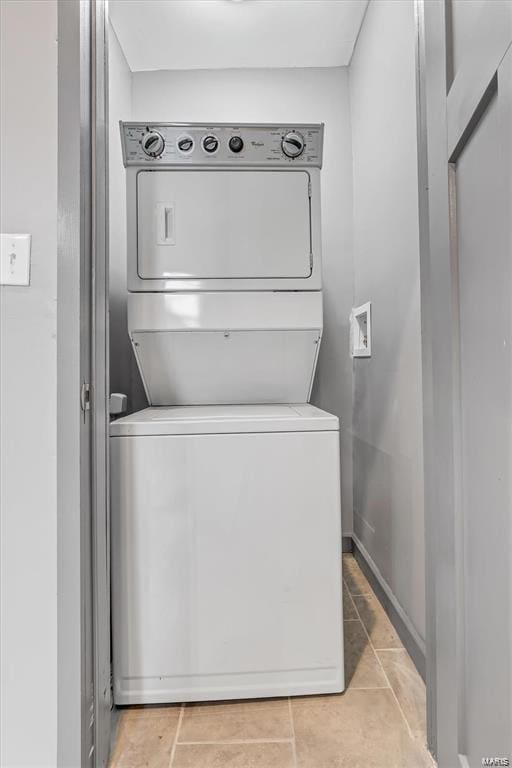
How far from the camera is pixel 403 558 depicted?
5.07 ft

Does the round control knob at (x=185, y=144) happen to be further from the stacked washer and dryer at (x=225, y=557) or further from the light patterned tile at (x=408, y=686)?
the light patterned tile at (x=408, y=686)

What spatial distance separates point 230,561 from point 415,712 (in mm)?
697

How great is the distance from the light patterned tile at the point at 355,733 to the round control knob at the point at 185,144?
6.26ft

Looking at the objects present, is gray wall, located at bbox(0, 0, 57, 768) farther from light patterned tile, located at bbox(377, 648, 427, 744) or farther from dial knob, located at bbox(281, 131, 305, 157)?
light patterned tile, located at bbox(377, 648, 427, 744)

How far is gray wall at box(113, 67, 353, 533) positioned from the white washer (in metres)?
1.12

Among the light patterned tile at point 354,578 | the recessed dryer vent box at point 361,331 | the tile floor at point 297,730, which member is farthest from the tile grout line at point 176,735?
the recessed dryer vent box at point 361,331

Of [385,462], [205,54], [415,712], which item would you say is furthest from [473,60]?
[205,54]

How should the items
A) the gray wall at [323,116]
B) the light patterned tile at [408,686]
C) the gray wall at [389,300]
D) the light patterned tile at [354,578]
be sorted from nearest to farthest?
1. the light patterned tile at [408,686]
2. the gray wall at [389,300]
3. the light patterned tile at [354,578]
4. the gray wall at [323,116]

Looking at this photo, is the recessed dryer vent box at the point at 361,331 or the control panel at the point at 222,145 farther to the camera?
the recessed dryer vent box at the point at 361,331

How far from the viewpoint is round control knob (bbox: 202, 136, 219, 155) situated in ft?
5.03

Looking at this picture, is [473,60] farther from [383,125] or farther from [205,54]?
[205,54]

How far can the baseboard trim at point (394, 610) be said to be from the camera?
4.45 ft

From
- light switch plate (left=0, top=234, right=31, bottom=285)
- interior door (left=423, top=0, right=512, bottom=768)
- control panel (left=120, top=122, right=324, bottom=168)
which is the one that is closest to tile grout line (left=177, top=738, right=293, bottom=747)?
interior door (left=423, top=0, right=512, bottom=768)

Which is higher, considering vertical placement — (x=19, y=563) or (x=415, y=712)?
(x=19, y=563)
